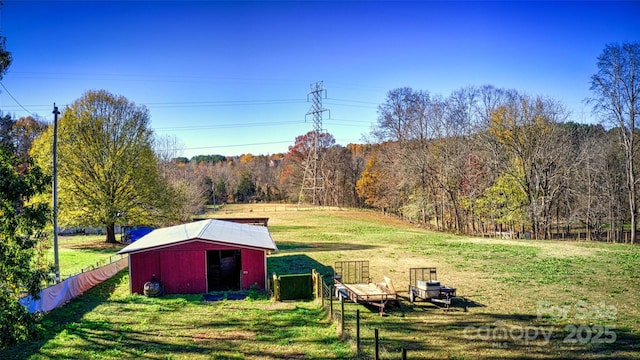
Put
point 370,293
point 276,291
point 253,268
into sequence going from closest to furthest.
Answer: point 370,293 → point 276,291 → point 253,268

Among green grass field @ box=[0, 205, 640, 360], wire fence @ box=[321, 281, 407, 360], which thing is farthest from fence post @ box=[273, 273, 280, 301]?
wire fence @ box=[321, 281, 407, 360]

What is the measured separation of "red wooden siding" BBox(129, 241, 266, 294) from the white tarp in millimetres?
2537

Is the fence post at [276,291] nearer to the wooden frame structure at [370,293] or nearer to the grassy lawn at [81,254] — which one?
the wooden frame structure at [370,293]

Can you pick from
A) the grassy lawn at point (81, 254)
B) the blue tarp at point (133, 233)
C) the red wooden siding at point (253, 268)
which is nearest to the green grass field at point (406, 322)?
the red wooden siding at point (253, 268)

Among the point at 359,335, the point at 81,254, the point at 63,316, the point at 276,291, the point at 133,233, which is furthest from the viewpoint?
the point at 133,233

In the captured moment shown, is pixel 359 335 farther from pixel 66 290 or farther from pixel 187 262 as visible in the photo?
pixel 66 290

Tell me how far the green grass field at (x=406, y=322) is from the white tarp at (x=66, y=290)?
546mm

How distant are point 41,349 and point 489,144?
42491mm

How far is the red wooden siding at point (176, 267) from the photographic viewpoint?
21.1 meters

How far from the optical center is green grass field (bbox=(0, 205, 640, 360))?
12555mm

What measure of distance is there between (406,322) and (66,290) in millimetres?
15251

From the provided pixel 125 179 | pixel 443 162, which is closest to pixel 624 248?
pixel 443 162

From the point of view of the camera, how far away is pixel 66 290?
19250 mm

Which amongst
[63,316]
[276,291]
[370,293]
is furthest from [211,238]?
[370,293]
